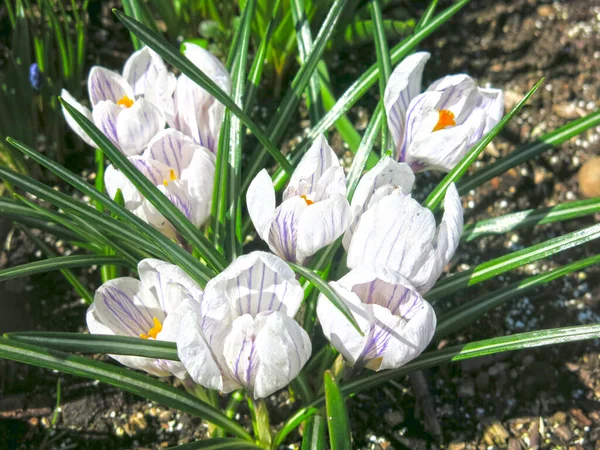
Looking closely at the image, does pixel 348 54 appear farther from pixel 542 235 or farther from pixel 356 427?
pixel 356 427

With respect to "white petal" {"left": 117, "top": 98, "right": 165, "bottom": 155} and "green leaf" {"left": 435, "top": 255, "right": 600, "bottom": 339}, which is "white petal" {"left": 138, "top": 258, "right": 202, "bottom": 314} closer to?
"white petal" {"left": 117, "top": 98, "right": 165, "bottom": 155}

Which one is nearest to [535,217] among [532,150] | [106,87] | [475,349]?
[532,150]

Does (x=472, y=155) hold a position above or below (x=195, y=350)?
above

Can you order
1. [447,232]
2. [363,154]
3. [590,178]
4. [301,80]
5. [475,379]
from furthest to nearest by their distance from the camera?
[590,178]
[475,379]
[301,80]
[363,154]
[447,232]

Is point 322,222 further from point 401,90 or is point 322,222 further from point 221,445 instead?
point 221,445

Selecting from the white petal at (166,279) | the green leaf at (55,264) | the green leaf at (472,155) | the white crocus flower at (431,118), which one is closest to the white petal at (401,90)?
the white crocus flower at (431,118)

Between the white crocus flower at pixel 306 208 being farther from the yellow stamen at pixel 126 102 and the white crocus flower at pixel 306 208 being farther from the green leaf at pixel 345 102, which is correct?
the yellow stamen at pixel 126 102

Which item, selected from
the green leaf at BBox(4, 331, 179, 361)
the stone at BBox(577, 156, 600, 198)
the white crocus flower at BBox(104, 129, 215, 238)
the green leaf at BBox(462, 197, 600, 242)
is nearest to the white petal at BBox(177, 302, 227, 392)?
the green leaf at BBox(4, 331, 179, 361)

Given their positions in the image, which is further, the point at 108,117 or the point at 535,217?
the point at 535,217

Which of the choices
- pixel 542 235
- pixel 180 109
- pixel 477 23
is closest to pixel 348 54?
pixel 477 23
